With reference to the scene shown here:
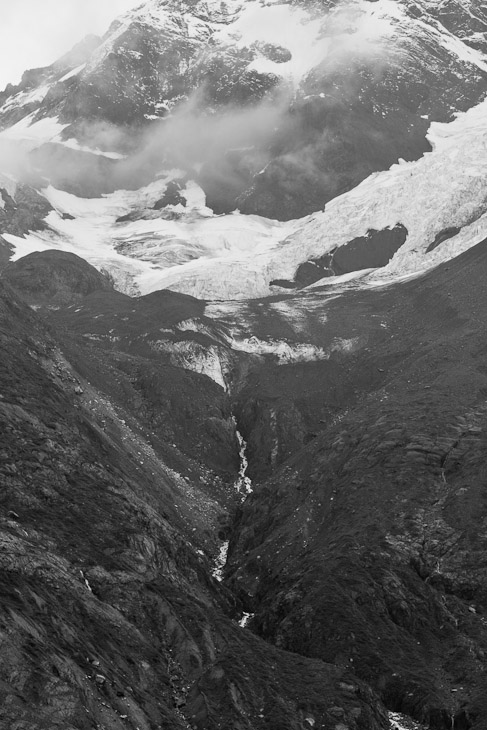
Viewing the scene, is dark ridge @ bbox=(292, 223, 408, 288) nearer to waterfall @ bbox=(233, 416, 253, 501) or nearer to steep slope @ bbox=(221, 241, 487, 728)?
steep slope @ bbox=(221, 241, 487, 728)

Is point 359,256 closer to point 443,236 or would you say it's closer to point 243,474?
point 443,236

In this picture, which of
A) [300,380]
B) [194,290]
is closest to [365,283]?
[194,290]

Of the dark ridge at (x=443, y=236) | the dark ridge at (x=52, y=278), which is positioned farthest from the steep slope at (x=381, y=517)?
the dark ridge at (x=443, y=236)

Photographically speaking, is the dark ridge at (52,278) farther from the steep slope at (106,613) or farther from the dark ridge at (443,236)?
the steep slope at (106,613)

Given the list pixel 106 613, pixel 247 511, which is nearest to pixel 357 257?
pixel 247 511

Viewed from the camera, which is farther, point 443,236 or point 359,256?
point 359,256
